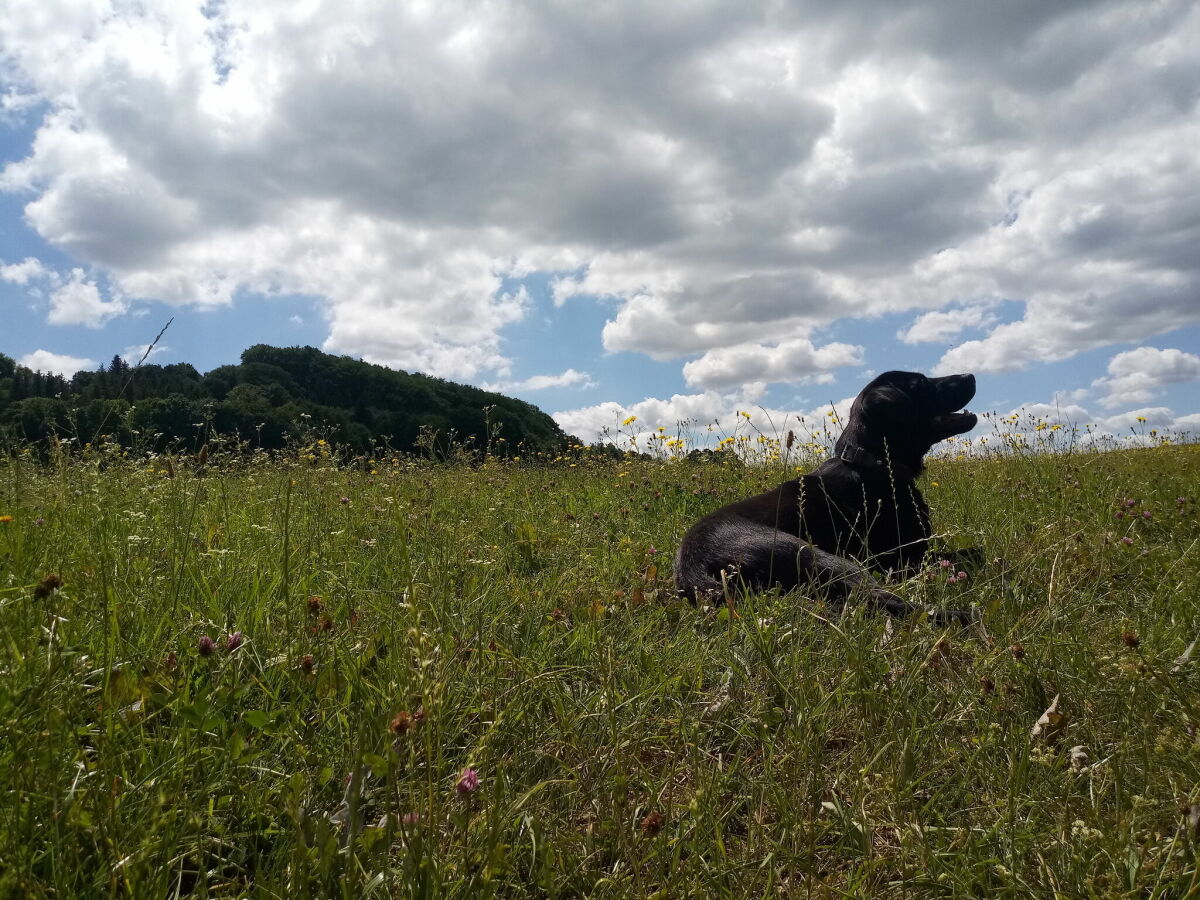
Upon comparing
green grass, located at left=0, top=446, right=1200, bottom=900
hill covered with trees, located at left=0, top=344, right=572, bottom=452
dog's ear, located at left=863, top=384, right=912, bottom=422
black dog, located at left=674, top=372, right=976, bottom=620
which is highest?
hill covered with trees, located at left=0, top=344, right=572, bottom=452

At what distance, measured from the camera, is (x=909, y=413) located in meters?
5.41

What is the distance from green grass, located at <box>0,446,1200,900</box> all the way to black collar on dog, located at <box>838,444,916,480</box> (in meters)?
1.74

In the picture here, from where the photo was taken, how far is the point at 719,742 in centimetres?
218

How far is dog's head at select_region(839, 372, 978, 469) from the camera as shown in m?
5.35

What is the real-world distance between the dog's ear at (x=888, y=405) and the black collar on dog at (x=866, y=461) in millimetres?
306

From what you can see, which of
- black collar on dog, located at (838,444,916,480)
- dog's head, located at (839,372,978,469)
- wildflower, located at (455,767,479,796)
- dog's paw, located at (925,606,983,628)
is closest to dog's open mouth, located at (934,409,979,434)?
dog's head, located at (839,372,978,469)

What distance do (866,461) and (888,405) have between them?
20.8 inches

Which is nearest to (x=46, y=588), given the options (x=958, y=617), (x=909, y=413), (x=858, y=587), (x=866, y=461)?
(x=858, y=587)

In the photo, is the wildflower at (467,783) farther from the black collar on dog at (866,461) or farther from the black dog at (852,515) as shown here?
the black collar on dog at (866,461)

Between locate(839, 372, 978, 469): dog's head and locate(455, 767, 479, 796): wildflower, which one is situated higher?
locate(839, 372, 978, 469): dog's head

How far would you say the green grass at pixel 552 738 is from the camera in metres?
1.32

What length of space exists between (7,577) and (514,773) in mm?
1949

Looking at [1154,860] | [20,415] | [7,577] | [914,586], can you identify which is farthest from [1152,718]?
[20,415]

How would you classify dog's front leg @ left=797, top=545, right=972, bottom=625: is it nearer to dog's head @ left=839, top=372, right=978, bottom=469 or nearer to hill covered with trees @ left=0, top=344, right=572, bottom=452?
dog's head @ left=839, top=372, right=978, bottom=469
